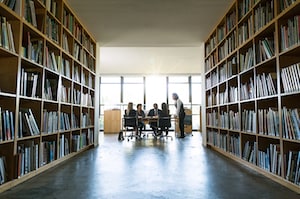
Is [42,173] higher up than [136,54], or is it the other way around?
[136,54]

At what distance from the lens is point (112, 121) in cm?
1015

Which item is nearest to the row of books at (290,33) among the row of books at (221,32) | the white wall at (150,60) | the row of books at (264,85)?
the row of books at (264,85)

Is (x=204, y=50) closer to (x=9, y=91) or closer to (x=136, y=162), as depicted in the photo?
(x=136, y=162)

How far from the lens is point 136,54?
768cm

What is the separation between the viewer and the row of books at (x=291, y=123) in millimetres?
2021

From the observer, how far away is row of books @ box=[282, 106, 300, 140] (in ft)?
6.63

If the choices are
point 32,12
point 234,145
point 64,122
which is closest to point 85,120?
point 64,122

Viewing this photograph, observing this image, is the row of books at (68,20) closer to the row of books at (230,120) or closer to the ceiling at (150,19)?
the ceiling at (150,19)

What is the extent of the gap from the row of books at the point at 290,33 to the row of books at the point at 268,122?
2.16ft

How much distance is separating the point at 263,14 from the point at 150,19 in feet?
6.34

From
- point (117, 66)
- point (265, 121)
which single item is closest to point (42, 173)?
point (265, 121)

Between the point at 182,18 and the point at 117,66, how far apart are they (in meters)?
5.67

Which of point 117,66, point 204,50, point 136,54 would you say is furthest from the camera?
point 117,66

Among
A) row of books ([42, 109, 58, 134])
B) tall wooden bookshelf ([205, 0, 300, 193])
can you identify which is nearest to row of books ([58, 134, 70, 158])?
row of books ([42, 109, 58, 134])
